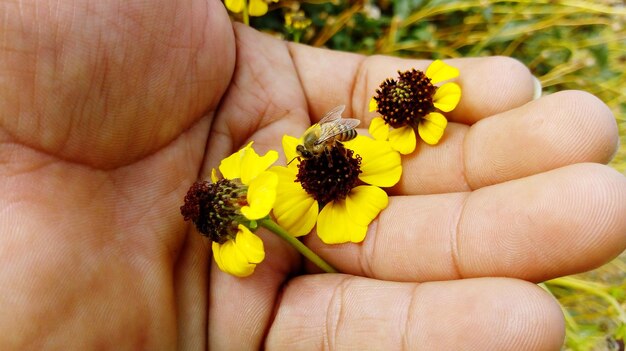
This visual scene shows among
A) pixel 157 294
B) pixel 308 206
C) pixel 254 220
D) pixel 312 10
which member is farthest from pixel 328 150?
pixel 312 10

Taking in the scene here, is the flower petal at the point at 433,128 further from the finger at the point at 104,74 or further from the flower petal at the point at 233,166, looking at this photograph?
the finger at the point at 104,74

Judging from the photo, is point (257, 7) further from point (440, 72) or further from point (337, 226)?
point (337, 226)

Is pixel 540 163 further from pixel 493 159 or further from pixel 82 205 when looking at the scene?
pixel 82 205

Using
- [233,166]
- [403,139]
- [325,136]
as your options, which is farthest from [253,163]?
[403,139]

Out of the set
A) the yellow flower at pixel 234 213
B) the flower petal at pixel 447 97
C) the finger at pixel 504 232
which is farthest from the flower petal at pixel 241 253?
the flower petal at pixel 447 97

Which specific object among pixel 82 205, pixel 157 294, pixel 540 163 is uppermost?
pixel 540 163

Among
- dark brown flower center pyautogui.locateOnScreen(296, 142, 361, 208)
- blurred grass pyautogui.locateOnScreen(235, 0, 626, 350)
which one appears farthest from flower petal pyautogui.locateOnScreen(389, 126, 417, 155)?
blurred grass pyautogui.locateOnScreen(235, 0, 626, 350)
